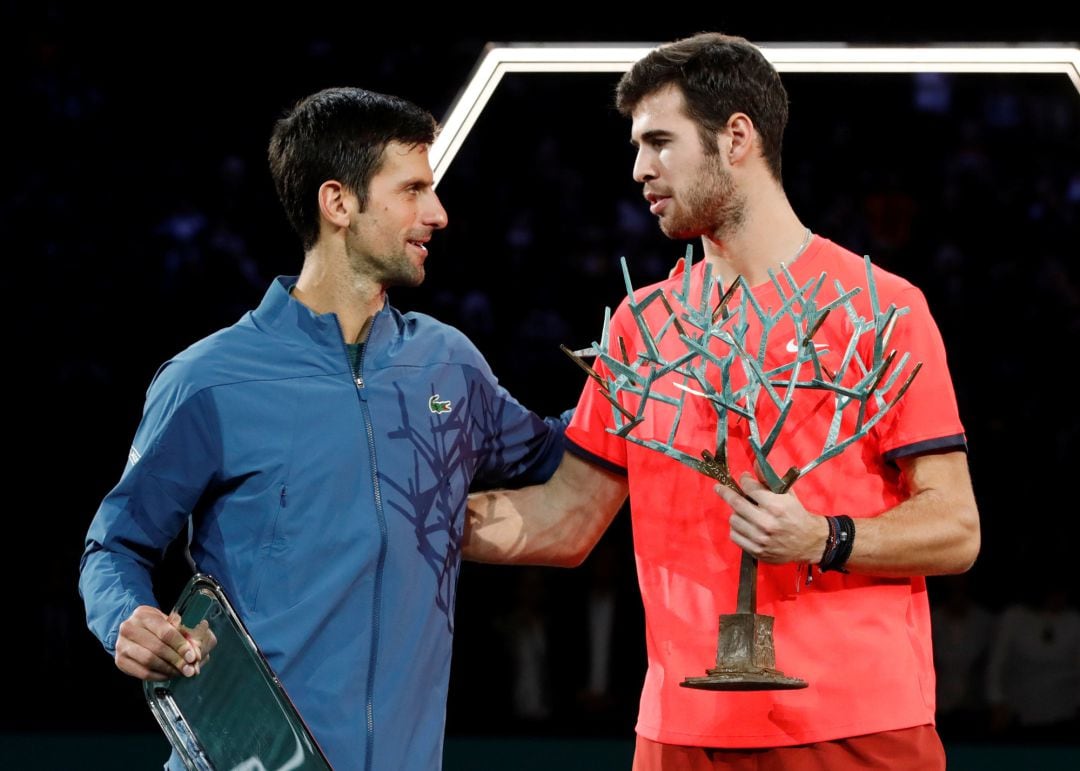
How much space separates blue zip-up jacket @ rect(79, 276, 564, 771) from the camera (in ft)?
7.65

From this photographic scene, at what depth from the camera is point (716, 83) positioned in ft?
8.50

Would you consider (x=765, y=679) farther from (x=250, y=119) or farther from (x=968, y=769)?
(x=250, y=119)

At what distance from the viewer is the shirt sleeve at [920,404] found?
92.7 inches

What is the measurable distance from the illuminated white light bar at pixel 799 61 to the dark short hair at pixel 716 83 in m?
0.04

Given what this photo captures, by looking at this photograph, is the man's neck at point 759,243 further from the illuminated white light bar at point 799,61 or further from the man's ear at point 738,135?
the illuminated white light bar at point 799,61

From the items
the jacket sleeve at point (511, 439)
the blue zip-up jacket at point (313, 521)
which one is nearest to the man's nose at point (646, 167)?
the jacket sleeve at point (511, 439)

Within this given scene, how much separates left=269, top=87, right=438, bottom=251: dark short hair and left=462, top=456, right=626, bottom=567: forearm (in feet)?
1.95

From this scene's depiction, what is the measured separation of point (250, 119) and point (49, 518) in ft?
7.62

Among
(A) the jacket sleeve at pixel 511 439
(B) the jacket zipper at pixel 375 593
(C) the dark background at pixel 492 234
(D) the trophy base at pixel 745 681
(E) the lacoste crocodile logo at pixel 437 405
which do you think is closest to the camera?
(D) the trophy base at pixel 745 681

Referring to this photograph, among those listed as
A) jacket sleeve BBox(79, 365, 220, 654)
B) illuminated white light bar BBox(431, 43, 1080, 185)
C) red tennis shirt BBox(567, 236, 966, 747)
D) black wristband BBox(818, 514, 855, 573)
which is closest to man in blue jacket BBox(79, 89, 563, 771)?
jacket sleeve BBox(79, 365, 220, 654)

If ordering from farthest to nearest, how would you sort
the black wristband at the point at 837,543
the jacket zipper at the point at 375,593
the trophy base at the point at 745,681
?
the jacket zipper at the point at 375,593
the black wristband at the point at 837,543
the trophy base at the point at 745,681

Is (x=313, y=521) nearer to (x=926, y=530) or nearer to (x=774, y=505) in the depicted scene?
(x=774, y=505)

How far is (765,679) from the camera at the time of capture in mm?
2105

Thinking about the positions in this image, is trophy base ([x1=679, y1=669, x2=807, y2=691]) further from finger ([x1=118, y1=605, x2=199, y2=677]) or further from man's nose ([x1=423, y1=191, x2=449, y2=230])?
man's nose ([x1=423, y1=191, x2=449, y2=230])
